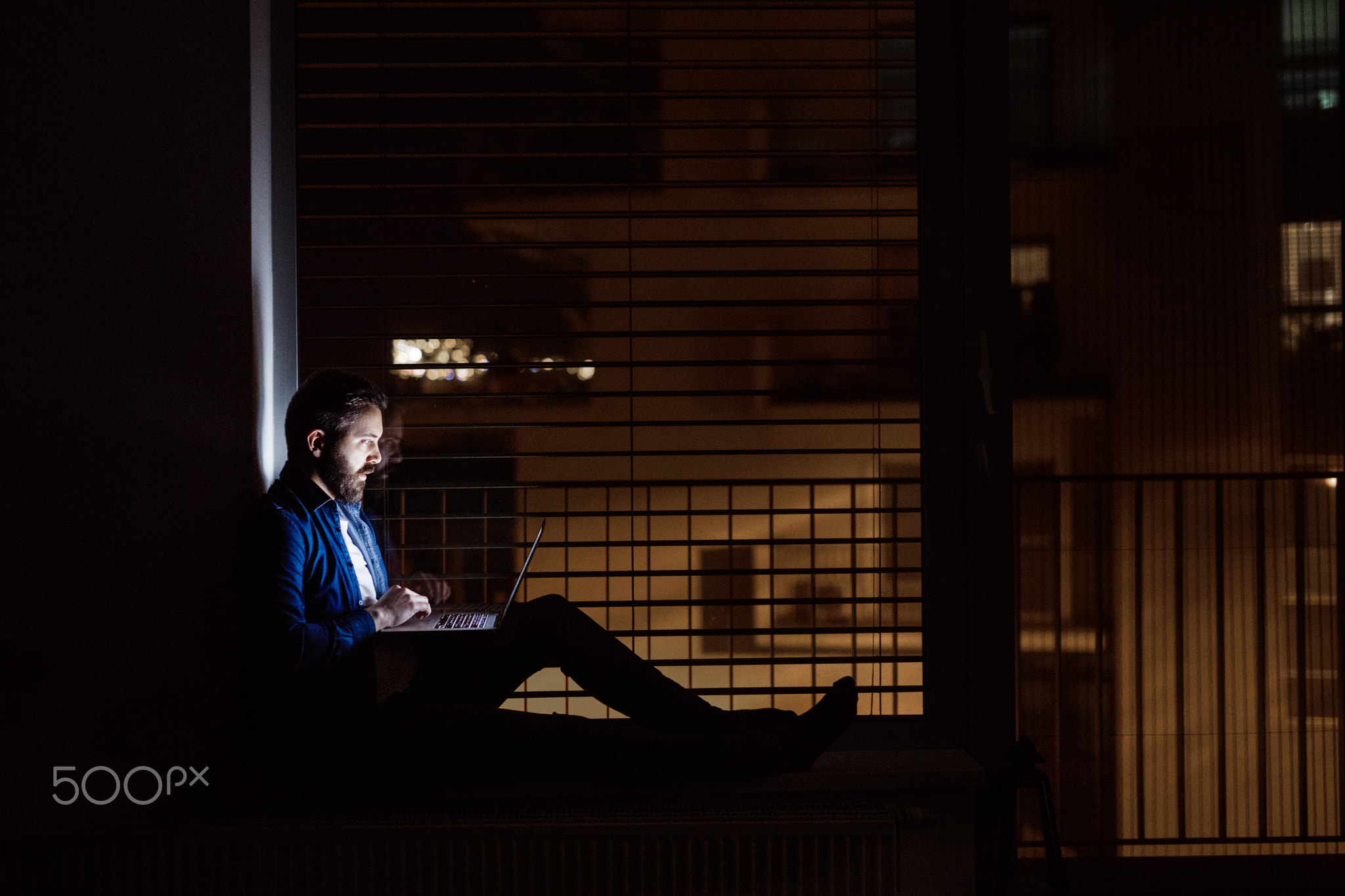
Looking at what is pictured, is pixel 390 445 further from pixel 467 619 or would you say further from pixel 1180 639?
pixel 1180 639

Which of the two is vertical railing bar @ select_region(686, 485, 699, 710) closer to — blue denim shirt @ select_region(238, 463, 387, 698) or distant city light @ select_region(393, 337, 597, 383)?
distant city light @ select_region(393, 337, 597, 383)

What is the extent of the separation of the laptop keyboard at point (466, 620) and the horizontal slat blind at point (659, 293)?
257 millimetres

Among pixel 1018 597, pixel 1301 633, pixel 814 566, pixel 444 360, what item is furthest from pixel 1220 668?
pixel 444 360

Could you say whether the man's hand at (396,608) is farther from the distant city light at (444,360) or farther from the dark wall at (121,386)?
the distant city light at (444,360)

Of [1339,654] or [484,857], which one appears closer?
[484,857]

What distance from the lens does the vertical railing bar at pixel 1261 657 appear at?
1.85 m

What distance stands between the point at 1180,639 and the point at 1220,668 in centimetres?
11

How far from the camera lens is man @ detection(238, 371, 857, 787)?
1.45m

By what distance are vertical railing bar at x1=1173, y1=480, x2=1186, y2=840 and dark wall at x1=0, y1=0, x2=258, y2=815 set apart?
2.09 metres

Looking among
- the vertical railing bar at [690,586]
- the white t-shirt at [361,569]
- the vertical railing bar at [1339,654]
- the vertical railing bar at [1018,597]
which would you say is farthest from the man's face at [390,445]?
the vertical railing bar at [1339,654]

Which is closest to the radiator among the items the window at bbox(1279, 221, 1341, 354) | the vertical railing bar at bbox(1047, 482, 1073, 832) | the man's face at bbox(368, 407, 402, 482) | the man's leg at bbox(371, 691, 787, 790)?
the man's leg at bbox(371, 691, 787, 790)

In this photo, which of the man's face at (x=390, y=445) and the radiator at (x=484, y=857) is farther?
the man's face at (x=390, y=445)

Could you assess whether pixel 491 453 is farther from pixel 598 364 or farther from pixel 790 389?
pixel 790 389

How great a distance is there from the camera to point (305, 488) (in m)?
1.53
